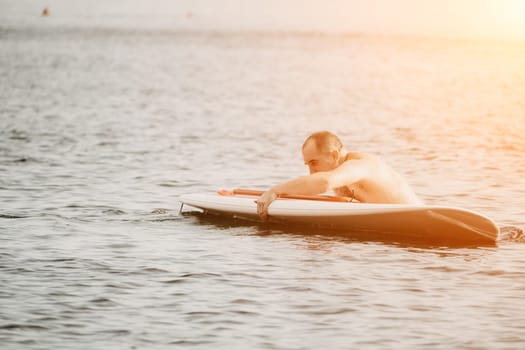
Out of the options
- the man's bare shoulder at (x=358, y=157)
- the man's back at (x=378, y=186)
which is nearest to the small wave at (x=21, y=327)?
the man's back at (x=378, y=186)

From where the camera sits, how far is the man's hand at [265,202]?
1277 cm

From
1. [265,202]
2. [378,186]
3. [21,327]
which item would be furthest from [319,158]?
[21,327]

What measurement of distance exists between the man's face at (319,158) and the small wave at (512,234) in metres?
2.05

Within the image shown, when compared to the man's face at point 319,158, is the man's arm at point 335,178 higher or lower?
lower

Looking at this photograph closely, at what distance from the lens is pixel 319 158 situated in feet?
38.9

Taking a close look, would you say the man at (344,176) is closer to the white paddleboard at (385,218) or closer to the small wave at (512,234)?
the white paddleboard at (385,218)

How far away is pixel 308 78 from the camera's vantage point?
51.2 meters

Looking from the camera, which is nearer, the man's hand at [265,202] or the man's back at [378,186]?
the man's back at [378,186]

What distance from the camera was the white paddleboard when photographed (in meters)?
12.0

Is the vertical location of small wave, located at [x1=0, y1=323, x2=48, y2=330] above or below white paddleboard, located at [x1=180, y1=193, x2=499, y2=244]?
below

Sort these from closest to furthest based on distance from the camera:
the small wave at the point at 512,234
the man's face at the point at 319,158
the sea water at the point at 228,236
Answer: the sea water at the point at 228,236, the man's face at the point at 319,158, the small wave at the point at 512,234

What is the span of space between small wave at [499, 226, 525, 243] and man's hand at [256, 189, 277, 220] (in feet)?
7.74

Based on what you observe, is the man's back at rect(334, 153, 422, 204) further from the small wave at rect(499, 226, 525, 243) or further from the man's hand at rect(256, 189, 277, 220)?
the small wave at rect(499, 226, 525, 243)

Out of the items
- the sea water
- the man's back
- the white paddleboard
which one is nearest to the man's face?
the man's back
